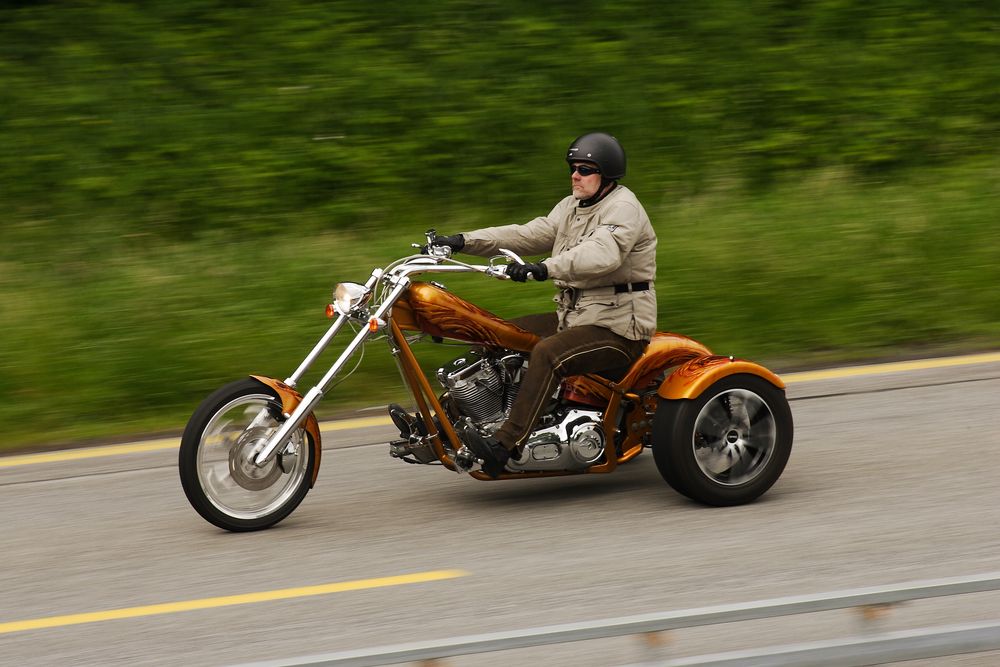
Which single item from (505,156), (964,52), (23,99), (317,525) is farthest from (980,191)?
(23,99)

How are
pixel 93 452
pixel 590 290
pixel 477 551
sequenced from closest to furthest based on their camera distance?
pixel 477 551 < pixel 590 290 < pixel 93 452

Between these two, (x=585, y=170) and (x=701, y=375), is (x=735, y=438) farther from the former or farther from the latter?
(x=585, y=170)

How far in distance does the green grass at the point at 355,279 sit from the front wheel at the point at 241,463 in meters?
2.12

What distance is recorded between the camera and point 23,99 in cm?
1245

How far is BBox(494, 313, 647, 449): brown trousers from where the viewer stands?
5.98 m

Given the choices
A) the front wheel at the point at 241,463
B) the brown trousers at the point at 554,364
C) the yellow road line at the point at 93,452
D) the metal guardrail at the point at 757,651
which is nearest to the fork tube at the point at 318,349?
the front wheel at the point at 241,463

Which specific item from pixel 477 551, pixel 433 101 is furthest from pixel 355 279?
pixel 477 551

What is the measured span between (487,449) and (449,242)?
1.01m

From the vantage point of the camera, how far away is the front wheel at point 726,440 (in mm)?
5961

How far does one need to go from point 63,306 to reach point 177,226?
2.38 metres

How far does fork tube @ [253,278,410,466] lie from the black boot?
24.8 inches

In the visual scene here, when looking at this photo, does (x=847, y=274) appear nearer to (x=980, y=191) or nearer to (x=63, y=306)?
(x=980, y=191)

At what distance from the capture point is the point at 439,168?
41.0 feet

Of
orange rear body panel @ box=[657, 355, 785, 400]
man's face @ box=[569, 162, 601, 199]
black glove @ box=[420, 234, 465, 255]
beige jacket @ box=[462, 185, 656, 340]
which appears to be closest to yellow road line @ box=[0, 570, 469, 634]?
orange rear body panel @ box=[657, 355, 785, 400]
